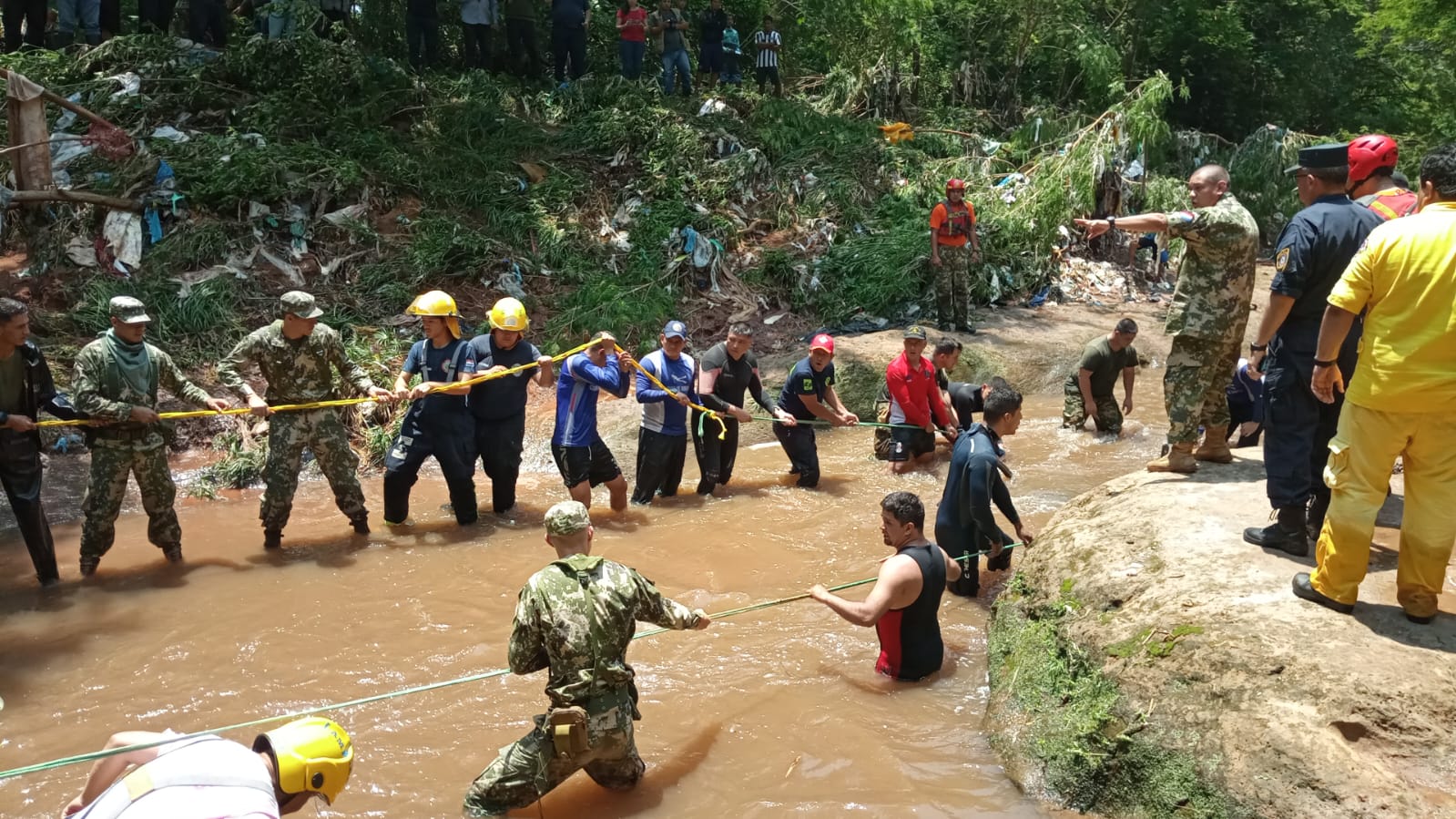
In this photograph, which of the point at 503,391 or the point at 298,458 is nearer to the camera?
the point at 298,458

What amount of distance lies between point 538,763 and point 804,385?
535cm

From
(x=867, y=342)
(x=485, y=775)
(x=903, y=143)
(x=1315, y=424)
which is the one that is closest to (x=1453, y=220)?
(x=1315, y=424)

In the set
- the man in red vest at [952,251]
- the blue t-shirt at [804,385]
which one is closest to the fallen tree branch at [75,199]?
the blue t-shirt at [804,385]

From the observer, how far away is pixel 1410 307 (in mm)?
3867

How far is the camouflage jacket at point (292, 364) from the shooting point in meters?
7.23

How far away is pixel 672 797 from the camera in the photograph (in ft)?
14.8

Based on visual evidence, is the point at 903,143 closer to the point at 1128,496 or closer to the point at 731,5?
the point at 731,5

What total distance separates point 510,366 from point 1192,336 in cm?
474

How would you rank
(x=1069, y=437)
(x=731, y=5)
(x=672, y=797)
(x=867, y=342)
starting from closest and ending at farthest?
→ (x=672, y=797)
(x=1069, y=437)
(x=867, y=342)
(x=731, y=5)

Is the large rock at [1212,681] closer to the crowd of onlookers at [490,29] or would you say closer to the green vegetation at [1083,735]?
the green vegetation at [1083,735]

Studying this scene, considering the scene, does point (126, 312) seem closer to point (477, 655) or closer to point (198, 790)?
point (477, 655)

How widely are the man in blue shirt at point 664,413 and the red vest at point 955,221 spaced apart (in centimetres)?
506

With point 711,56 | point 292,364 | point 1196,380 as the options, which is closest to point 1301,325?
point 1196,380

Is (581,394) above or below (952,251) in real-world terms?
below
